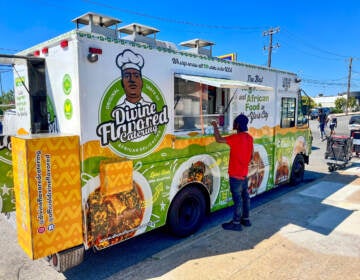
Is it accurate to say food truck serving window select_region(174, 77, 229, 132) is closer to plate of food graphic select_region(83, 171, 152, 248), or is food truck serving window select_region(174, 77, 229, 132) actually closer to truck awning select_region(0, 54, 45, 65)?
plate of food graphic select_region(83, 171, 152, 248)

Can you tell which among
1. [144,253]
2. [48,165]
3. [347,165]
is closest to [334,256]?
[144,253]

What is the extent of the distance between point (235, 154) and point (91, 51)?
8.55ft

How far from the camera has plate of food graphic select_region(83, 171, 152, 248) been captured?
3.14 meters

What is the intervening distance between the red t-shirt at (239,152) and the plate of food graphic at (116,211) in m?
1.48

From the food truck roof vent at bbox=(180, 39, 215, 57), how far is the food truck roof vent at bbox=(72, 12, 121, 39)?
56.5 inches

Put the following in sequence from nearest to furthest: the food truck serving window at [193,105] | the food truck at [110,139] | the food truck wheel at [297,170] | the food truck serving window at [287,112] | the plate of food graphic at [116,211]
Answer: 1. the food truck at [110,139]
2. the plate of food graphic at [116,211]
3. the food truck serving window at [193,105]
4. the food truck serving window at [287,112]
5. the food truck wheel at [297,170]

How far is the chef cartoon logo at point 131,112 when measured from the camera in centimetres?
321

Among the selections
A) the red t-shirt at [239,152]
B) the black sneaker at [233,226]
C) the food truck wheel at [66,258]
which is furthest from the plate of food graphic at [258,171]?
the food truck wheel at [66,258]

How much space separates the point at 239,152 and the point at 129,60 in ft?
7.19

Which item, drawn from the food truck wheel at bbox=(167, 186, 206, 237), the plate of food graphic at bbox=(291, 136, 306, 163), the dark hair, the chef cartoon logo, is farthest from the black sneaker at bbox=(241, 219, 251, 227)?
the plate of food graphic at bbox=(291, 136, 306, 163)

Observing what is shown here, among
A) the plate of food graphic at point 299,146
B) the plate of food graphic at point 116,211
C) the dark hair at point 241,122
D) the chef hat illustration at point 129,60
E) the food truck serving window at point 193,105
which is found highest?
the chef hat illustration at point 129,60

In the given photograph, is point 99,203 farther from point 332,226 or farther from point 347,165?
point 347,165

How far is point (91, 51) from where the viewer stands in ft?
9.86

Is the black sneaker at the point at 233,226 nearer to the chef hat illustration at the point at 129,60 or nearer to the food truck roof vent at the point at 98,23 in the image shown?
the chef hat illustration at the point at 129,60
